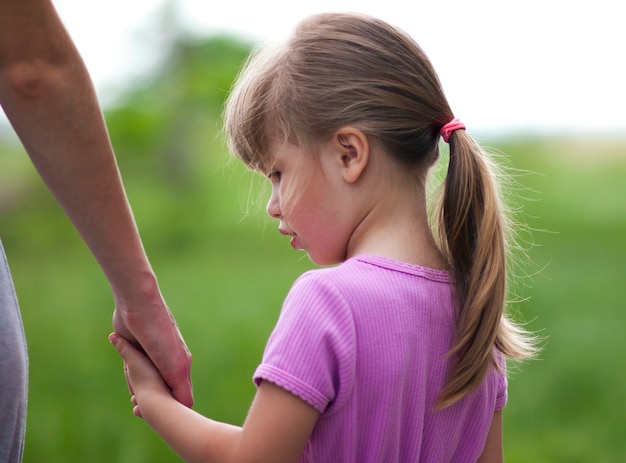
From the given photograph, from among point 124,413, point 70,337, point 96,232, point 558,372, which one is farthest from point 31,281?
point 96,232

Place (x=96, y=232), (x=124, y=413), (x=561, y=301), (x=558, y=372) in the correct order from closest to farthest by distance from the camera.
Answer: (x=96, y=232) → (x=124, y=413) → (x=558, y=372) → (x=561, y=301)

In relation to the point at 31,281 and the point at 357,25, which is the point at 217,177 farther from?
the point at 357,25

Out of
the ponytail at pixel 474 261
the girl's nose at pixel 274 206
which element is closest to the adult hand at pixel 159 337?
the girl's nose at pixel 274 206

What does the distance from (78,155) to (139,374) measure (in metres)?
0.47

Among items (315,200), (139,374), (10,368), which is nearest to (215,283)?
(139,374)

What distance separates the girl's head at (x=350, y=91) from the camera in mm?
1699

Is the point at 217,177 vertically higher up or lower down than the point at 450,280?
lower down

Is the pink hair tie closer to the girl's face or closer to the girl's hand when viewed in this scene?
the girl's face

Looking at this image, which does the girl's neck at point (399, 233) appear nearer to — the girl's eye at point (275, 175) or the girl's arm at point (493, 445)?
the girl's eye at point (275, 175)

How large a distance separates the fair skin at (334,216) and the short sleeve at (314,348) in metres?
0.17

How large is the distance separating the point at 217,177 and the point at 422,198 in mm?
11538

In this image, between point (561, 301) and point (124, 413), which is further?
point (561, 301)

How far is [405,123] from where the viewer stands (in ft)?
5.63

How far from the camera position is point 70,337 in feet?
18.8
